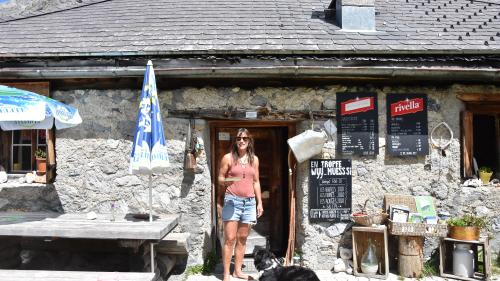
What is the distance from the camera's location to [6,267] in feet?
14.6

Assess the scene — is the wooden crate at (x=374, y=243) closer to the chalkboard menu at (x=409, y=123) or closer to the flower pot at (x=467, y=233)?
the flower pot at (x=467, y=233)

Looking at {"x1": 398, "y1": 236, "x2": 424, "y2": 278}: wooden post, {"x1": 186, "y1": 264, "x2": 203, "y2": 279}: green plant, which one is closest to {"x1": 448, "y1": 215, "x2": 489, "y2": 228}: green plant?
{"x1": 398, "y1": 236, "x2": 424, "y2": 278}: wooden post

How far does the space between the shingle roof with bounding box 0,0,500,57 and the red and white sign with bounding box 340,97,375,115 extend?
2.11 ft

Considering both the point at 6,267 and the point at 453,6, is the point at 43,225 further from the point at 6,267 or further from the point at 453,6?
the point at 453,6

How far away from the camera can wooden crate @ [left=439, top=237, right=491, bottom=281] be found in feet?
14.5

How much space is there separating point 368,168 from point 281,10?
321cm

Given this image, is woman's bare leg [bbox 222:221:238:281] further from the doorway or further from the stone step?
the doorway

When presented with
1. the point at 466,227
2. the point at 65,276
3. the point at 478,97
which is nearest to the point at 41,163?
the point at 65,276

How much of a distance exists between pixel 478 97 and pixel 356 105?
169 centimetres

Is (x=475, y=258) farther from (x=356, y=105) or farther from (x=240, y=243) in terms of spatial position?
(x=240, y=243)

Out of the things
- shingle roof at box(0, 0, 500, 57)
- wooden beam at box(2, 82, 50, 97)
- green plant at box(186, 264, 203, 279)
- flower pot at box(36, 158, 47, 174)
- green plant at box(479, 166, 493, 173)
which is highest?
shingle roof at box(0, 0, 500, 57)

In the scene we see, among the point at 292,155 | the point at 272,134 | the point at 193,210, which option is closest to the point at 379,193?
the point at 292,155

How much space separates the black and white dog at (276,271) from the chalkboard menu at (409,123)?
2.16m

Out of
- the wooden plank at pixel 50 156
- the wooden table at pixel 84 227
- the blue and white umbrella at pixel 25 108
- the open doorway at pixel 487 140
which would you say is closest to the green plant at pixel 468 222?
the open doorway at pixel 487 140
